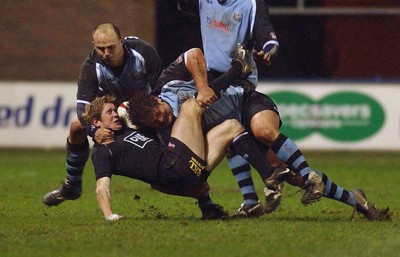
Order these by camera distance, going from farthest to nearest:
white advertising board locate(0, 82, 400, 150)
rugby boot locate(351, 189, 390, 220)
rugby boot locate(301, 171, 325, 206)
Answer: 1. white advertising board locate(0, 82, 400, 150)
2. rugby boot locate(351, 189, 390, 220)
3. rugby boot locate(301, 171, 325, 206)

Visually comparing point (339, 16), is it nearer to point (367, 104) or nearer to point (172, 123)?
point (367, 104)

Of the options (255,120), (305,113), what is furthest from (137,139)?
(305,113)

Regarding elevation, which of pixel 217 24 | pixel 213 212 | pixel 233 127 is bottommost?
pixel 213 212

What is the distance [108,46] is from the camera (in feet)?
33.4

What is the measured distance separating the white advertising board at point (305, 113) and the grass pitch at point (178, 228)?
4.90 metres

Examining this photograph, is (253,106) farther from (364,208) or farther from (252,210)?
(364,208)

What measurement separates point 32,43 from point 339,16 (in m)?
5.80

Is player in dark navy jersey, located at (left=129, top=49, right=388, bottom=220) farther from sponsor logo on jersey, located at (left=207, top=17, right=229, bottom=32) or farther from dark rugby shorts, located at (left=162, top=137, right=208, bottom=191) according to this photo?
sponsor logo on jersey, located at (left=207, top=17, right=229, bottom=32)

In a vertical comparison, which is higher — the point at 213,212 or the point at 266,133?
the point at 266,133

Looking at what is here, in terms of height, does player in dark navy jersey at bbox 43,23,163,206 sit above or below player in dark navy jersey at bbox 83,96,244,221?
above

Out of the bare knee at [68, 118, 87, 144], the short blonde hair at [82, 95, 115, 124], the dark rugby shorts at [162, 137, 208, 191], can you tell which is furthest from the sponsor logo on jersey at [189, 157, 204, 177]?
the bare knee at [68, 118, 87, 144]

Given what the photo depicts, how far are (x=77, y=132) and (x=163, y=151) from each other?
1838 millimetres

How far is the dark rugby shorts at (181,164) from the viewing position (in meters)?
9.69

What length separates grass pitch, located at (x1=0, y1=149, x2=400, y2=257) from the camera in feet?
27.4
